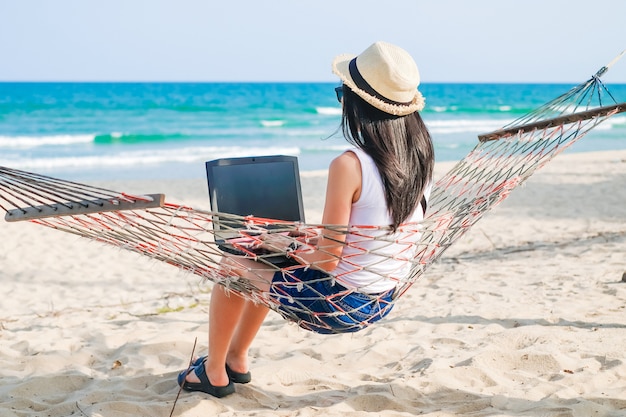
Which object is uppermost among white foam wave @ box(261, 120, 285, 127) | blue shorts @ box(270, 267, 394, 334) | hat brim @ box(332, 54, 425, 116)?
hat brim @ box(332, 54, 425, 116)

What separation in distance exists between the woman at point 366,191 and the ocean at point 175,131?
31.8 feet

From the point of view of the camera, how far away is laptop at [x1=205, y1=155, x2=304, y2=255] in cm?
216

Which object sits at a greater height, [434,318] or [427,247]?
[427,247]

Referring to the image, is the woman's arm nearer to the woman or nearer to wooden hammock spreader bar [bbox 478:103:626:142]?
the woman

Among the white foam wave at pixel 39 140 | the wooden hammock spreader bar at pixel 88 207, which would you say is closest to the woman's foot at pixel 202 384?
the wooden hammock spreader bar at pixel 88 207

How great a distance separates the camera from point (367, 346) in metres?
2.82

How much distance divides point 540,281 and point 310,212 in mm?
3739

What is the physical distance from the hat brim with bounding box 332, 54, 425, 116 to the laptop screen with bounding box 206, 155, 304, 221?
0.39 m

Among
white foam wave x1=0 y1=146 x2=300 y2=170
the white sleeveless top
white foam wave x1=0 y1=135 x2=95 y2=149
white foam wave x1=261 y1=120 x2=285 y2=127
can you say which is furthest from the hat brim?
white foam wave x1=261 y1=120 x2=285 y2=127

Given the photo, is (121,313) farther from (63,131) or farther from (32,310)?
(63,131)

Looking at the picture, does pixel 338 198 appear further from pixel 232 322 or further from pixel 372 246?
pixel 232 322

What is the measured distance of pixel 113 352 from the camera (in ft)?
9.23

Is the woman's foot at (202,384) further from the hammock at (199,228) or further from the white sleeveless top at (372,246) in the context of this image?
the white sleeveless top at (372,246)

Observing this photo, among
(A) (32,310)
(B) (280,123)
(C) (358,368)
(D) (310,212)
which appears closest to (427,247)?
(C) (358,368)
